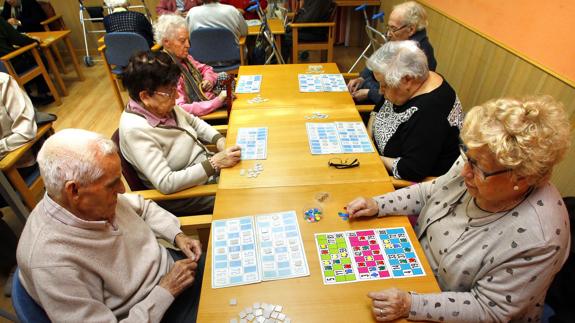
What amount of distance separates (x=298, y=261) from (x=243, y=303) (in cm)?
25

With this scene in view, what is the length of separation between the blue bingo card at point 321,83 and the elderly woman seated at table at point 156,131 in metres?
1.01

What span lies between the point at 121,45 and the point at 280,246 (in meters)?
3.40

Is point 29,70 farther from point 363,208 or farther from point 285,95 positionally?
point 363,208

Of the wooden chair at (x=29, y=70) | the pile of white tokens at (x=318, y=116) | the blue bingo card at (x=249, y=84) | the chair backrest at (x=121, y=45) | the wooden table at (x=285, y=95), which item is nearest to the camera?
the pile of white tokens at (x=318, y=116)

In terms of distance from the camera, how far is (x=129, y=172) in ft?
5.34

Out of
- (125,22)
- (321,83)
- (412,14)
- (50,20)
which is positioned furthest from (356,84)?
(50,20)

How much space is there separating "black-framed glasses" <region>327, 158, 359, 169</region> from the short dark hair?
0.95m

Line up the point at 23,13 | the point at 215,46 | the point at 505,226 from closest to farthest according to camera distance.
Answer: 1. the point at 505,226
2. the point at 215,46
3. the point at 23,13

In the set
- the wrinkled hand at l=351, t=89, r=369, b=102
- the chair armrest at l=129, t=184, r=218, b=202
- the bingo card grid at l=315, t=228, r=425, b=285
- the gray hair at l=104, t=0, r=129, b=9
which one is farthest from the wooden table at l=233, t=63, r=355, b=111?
the gray hair at l=104, t=0, r=129, b=9

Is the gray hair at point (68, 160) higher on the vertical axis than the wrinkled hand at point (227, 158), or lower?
higher

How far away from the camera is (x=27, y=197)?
6.84ft

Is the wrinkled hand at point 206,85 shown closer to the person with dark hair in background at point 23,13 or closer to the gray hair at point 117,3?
the gray hair at point 117,3

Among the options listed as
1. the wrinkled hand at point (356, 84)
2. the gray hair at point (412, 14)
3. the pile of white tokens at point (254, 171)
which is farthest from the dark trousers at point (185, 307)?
the gray hair at point (412, 14)

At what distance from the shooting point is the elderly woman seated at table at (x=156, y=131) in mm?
1555
